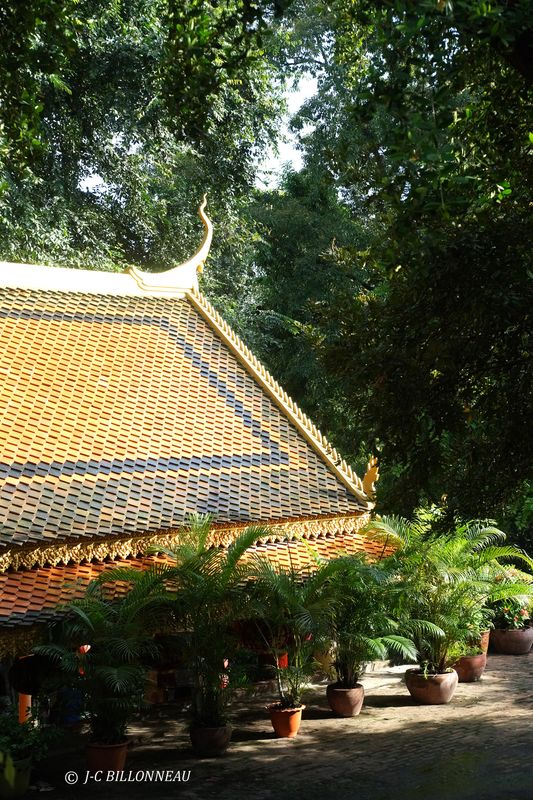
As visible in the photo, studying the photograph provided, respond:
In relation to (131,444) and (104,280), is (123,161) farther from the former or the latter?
(131,444)

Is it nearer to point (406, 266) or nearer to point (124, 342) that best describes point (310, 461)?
point (124, 342)

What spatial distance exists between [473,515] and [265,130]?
1689 centimetres

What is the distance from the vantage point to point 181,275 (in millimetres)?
14297

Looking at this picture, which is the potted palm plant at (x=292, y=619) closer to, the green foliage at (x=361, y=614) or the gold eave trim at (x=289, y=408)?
the green foliage at (x=361, y=614)

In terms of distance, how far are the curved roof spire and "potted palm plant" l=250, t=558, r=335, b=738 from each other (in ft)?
17.0

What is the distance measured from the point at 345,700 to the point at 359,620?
1491mm

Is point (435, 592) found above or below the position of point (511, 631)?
above

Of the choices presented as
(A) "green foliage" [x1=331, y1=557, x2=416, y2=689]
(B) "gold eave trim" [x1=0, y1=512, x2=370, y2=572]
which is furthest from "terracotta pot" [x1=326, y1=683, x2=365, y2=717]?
(B) "gold eave trim" [x1=0, y1=512, x2=370, y2=572]

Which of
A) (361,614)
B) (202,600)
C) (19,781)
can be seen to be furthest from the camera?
(361,614)

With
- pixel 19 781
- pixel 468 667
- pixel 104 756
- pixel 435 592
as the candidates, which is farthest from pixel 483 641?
pixel 19 781

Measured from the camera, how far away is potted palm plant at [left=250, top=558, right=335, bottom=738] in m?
10.1

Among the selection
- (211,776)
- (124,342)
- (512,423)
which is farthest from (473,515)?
(124,342)

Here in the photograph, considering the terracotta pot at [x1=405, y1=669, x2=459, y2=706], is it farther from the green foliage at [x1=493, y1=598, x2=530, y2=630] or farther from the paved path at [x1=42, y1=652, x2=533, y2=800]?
the green foliage at [x1=493, y1=598, x2=530, y2=630]

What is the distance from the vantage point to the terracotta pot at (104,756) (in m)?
9.32
